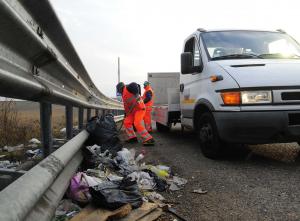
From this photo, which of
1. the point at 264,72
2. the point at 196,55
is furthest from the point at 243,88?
the point at 196,55

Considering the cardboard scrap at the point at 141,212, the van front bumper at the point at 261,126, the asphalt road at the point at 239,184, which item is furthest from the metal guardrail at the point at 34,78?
the van front bumper at the point at 261,126

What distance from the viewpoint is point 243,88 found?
4770mm

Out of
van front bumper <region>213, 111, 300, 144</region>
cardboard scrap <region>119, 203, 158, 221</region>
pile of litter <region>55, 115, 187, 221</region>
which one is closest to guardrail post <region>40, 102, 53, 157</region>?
pile of litter <region>55, 115, 187, 221</region>

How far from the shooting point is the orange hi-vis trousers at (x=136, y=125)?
7.42 metres

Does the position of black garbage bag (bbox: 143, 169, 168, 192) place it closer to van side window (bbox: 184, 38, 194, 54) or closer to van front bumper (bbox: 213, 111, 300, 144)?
van front bumper (bbox: 213, 111, 300, 144)

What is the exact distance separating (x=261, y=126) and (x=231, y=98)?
1.69 ft

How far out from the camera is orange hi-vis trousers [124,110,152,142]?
742cm

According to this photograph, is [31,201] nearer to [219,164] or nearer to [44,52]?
[44,52]

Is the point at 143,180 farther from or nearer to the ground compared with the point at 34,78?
nearer to the ground

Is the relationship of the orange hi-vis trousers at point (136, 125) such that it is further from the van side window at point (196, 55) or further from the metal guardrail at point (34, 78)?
the metal guardrail at point (34, 78)

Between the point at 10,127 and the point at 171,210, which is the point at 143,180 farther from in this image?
the point at 10,127

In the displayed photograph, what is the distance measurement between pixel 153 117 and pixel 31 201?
29.9ft

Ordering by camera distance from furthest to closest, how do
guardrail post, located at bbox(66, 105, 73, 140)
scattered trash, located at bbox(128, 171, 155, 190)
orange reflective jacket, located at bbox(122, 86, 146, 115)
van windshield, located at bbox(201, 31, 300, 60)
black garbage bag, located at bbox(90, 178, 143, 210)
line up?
1. orange reflective jacket, located at bbox(122, 86, 146, 115)
2. van windshield, located at bbox(201, 31, 300, 60)
3. guardrail post, located at bbox(66, 105, 73, 140)
4. scattered trash, located at bbox(128, 171, 155, 190)
5. black garbage bag, located at bbox(90, 178, 143, 210)

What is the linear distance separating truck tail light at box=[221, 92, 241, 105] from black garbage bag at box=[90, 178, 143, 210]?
2.19 metres
